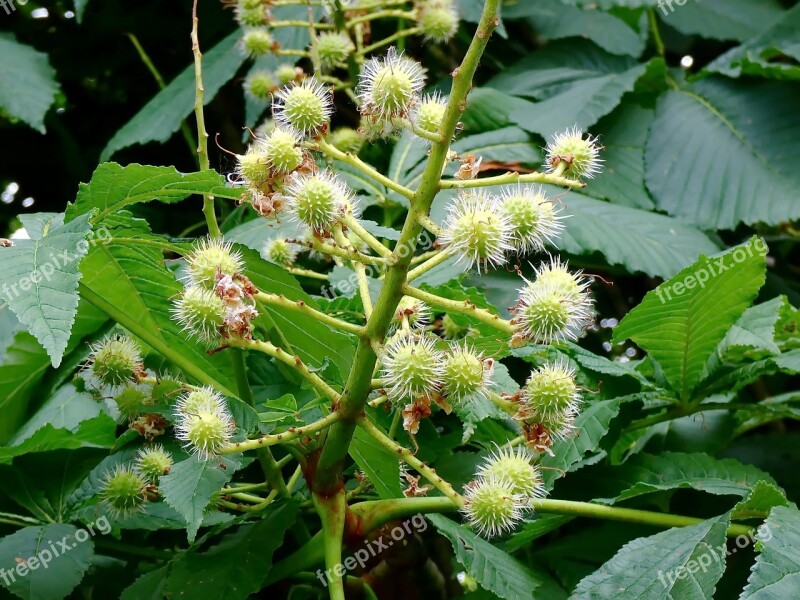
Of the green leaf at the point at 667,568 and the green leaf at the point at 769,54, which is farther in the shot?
the green leaf at the point at 769,54

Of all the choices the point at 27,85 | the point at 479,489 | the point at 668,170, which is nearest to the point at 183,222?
the point at 27,85

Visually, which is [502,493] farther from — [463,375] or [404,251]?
[404,251]

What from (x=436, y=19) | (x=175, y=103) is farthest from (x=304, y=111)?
(x=175, y=103)

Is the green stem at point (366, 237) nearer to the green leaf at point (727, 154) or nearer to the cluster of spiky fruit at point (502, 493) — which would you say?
the cluster of spiky fruit at point (502, 493)

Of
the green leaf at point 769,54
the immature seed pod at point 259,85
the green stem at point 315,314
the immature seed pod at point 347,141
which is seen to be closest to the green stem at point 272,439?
the green stem at point 315,314

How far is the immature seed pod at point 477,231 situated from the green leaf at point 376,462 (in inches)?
13.1

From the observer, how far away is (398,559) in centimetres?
153

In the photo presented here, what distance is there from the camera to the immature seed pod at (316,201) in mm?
1085

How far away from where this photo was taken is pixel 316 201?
3.56ft

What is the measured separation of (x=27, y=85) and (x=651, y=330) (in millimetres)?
1672

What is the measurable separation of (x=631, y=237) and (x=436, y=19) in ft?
2.24

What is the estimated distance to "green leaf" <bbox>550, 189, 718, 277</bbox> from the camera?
183cm

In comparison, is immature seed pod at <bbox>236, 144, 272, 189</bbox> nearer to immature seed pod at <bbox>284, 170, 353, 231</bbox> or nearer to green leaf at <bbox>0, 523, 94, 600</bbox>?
immature seed pod at <bbox>284, 170, 353, 231</bbox>

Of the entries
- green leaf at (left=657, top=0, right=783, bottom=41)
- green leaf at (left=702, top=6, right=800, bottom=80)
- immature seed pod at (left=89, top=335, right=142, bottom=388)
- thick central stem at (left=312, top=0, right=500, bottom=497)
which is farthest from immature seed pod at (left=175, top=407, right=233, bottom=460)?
green leaf at (left=657, top=0, right=783, bottom=41)
